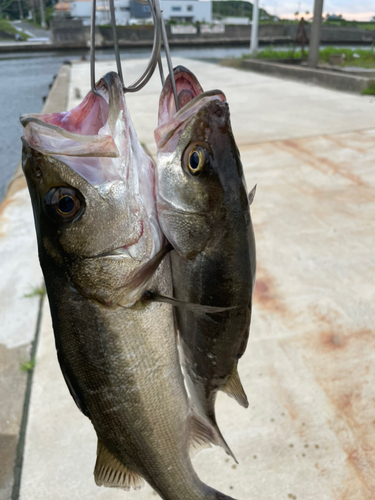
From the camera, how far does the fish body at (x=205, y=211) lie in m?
1.09

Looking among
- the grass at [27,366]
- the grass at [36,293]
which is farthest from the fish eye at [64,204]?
the grass at [36,293]

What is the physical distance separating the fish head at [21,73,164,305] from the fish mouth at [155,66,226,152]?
91 millimetres

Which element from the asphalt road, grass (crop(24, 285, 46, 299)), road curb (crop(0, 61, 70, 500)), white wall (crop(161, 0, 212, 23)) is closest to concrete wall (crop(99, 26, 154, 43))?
the asphalt road

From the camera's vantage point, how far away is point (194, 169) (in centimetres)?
110

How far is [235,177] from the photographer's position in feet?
3.71

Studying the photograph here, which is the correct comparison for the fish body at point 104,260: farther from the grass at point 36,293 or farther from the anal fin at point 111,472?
the grass at point 36,293

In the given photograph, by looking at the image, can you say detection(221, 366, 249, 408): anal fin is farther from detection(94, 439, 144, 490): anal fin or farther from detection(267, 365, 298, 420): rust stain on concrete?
detection(267, 365, 298, 420): rust stain on concrete

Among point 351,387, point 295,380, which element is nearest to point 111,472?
point 295,380

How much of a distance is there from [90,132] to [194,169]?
1.03 ft

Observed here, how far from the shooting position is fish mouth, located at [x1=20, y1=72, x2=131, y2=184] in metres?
1.01

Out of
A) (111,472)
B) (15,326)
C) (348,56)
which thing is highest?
(348,56)

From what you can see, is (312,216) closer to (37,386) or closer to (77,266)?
(37,386)

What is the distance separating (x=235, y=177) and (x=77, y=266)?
19.6 inches

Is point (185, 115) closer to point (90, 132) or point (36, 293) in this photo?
point (90, 132)
